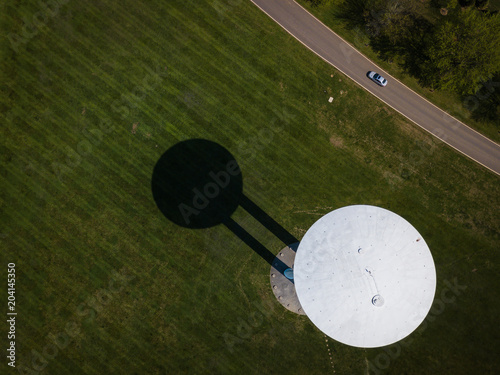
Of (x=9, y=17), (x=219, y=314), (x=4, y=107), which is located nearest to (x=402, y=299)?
(x=219, y=314)

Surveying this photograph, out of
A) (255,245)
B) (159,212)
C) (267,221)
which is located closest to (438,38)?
(267,221)

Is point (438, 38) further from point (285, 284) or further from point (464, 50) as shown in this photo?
point (285, 284)

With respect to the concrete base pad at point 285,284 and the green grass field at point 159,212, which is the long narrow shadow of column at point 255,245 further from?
the green grass field at point 159,212

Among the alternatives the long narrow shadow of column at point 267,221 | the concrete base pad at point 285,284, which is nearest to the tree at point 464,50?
the long narrow shadow of column at point 267,221

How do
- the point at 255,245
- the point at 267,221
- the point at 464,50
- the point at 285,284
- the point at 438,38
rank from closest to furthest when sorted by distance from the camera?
the point at 464,50 → the point at 438,38 → the point at 285,284 → the point at 255,245 → the point at 267,221

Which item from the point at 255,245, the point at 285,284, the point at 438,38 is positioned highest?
the point at 438,38

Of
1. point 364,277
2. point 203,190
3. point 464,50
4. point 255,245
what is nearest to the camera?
point 364,277
